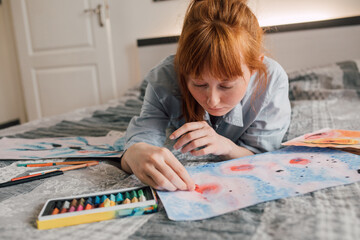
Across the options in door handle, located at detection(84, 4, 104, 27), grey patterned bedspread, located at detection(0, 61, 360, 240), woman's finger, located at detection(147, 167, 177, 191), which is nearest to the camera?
grey patterned bedspread, located at detection(0, 61, 360, 240)

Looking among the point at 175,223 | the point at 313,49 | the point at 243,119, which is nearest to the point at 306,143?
the point at 243,119

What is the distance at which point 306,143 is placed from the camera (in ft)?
2.42

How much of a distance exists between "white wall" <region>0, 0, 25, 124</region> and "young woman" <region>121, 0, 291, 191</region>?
245 cm

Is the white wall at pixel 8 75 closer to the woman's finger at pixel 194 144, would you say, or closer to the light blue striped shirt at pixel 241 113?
the light blue striped shirt at pixel 241 113

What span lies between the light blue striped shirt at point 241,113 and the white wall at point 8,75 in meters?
2.45

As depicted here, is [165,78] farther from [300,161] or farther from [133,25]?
[133,25]

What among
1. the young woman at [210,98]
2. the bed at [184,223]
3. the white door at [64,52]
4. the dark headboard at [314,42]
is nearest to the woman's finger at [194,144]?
the young woman at [210,98]

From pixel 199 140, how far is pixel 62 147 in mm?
465

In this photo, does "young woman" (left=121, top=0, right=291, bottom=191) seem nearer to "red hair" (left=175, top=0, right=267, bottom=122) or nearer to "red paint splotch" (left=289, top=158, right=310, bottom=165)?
"red hair" (left=175, top=0, right=267, bottom=122)

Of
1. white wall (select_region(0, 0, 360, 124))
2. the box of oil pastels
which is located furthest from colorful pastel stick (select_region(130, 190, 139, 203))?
white wall (select_region(0, 0, 360, 124))

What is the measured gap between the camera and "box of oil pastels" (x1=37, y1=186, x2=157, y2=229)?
1.52 feet

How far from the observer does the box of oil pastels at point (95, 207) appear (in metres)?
0.46

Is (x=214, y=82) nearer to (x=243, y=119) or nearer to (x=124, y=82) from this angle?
(x=243, y=119)

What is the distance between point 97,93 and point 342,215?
89.9 inches
